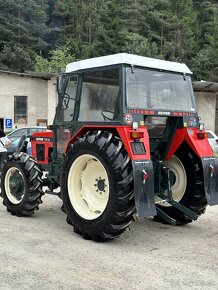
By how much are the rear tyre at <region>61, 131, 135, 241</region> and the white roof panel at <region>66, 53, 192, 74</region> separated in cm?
105

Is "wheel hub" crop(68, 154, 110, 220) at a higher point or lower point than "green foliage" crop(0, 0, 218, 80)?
lower

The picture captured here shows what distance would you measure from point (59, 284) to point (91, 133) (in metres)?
2.38

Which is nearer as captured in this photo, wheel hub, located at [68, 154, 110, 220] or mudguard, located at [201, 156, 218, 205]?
wheel hub, located at [68, 154, 110, 220]

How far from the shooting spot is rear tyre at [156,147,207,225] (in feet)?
23.0

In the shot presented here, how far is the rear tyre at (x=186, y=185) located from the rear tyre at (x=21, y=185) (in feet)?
6.77

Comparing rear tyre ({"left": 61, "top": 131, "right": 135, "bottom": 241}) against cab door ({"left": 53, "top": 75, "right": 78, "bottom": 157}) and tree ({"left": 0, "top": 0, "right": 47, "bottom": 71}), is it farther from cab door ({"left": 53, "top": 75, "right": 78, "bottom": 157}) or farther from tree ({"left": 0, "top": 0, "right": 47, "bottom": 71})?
tree ({"left": 0, "top": 0, "right": 47, "bottom": 71})

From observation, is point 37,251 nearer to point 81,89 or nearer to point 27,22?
point 81,89

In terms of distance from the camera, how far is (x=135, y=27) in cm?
5172

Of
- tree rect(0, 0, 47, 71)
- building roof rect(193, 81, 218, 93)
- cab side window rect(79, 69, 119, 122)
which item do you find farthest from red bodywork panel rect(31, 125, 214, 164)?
tree rect(0, 0, 47, 71)

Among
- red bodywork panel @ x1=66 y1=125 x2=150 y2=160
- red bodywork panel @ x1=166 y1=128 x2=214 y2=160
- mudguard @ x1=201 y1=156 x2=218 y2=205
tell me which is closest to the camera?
red bodywork panel @ x1=66 y1=125 x2=150 y2=160

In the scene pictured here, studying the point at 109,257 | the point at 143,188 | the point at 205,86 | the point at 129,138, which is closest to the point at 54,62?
the point at 205,86

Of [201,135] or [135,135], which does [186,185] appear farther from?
[135,135]

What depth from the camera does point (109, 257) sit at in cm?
554

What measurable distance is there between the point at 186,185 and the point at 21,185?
2.78 meters
